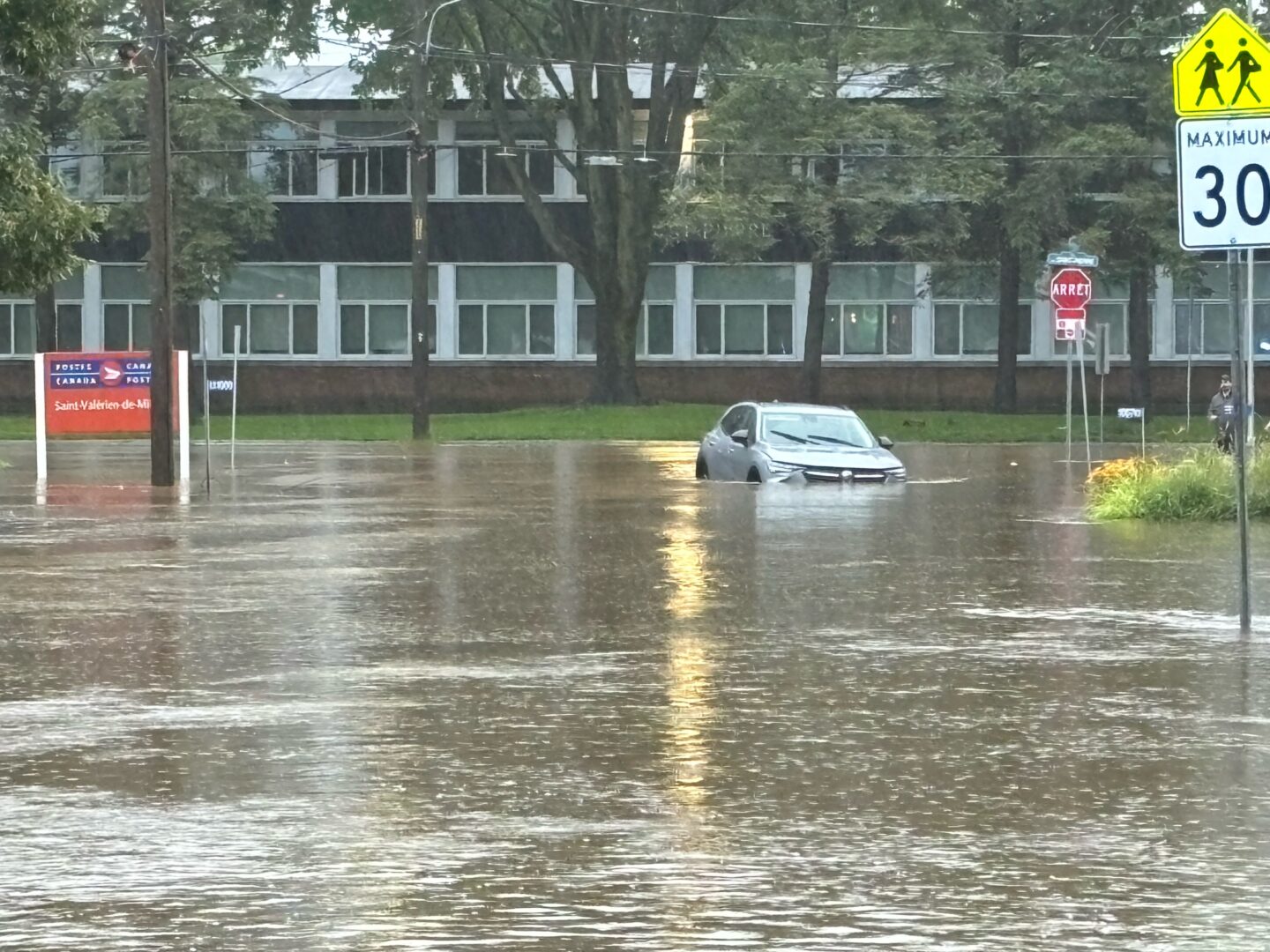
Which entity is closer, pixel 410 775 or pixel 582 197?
pixel 410 775

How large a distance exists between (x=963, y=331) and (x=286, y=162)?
58.2 feet

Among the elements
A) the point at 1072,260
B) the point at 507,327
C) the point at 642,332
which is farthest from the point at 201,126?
the point at 1072,260

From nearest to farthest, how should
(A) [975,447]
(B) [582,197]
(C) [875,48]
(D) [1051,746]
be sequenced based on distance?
(D) [1051,746] → (A) [975,447] → (C) [875,48] → (B) [582,197]

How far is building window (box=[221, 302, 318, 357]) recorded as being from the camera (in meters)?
63.1

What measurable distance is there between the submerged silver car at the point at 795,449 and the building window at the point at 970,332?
3075 centimetres

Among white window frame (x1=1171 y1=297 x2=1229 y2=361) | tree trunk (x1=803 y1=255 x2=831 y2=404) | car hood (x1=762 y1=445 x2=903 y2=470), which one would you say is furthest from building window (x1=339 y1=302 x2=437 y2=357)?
car hood (x1=762 y1=445 x2=903 y2=470)

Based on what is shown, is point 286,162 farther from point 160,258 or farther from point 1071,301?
point 160,258

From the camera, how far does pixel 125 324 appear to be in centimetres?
6375

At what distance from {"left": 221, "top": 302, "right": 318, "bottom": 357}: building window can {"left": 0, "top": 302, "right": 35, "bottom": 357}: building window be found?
197 inches

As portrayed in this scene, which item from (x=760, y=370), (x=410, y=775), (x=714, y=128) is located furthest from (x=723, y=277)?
(x=410, y=775)

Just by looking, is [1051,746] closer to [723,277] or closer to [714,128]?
[714,128]

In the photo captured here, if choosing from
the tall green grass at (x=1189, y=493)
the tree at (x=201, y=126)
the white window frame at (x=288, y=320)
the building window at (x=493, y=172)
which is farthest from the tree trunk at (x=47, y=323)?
the tall green grass at (x=1189, y=493)

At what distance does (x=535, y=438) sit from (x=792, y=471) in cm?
1911

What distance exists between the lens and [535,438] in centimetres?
4856
